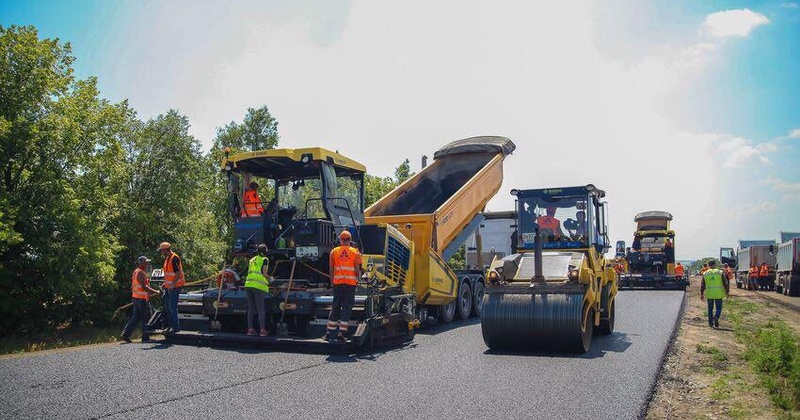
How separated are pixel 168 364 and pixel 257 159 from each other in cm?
342

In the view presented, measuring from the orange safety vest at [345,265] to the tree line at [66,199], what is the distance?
978 cm

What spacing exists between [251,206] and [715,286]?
9290mm

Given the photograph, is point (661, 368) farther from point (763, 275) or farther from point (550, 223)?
point (763, 275)

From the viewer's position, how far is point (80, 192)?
17453mm

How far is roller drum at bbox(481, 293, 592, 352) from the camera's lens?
25.5 feet

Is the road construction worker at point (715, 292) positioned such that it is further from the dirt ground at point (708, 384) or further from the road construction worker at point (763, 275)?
the road construction worker at point (763, 275)

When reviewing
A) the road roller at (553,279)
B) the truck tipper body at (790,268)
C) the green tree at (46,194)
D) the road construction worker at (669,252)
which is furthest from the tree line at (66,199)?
the truck tipper body at (790,268)

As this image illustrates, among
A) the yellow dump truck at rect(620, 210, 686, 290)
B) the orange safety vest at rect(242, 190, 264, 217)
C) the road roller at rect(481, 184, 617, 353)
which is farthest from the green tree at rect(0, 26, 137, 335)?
the yellow dump truck at rect(620, 210, 686, 290)

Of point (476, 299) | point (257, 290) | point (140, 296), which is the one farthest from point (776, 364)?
point (140, 296)

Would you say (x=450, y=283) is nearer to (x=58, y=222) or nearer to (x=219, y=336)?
(x=219, y=336)

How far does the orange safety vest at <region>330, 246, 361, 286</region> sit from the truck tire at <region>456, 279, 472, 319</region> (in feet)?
16.8

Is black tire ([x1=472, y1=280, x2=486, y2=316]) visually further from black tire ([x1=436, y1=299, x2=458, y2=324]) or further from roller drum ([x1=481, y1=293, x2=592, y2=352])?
roller drum ([x1=481, y1=293, x2=592, y2=352])

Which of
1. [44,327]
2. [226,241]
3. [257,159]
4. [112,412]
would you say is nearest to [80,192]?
[44,327]

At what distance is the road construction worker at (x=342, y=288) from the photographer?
7.87 m
